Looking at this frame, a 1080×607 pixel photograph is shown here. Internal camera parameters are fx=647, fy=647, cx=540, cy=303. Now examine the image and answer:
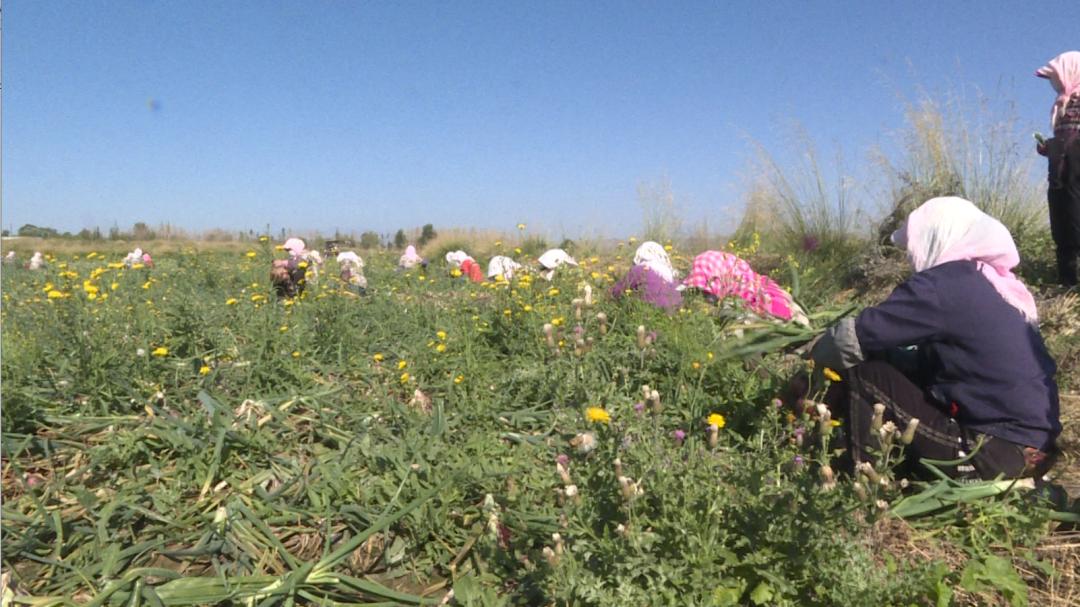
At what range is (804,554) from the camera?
149 centimetres

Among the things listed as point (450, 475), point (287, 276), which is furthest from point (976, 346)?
point (287, 276)

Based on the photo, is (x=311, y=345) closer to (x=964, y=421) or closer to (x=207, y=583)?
(x=207, y=583)

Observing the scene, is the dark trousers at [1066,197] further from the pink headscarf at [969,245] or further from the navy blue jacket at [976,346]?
the navy blue jacket at [976,346]

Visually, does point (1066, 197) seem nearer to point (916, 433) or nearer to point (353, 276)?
point (916, 433)

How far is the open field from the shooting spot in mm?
1513

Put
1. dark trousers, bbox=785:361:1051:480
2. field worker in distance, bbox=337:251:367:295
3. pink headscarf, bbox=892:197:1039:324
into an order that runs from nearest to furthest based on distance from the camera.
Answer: dark trousers, bbox=785:361:1051:480 < pink headscarf, bbox=892:197:1039:324 < field worker in distance, bbox=337:251:367:295

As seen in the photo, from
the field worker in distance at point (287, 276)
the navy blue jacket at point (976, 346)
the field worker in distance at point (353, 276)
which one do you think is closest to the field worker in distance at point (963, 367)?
Answer: the navy blue jacket at point (976, 346)

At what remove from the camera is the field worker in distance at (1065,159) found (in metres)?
3.76

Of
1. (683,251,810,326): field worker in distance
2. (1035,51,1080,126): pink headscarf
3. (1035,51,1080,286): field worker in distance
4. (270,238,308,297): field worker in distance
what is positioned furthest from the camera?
(270,238,308,297): field worker in distance

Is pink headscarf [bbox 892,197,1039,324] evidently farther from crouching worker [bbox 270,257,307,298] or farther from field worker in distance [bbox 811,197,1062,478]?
crouching worker [bbox 270,257,307,298]

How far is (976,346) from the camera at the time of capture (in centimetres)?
213

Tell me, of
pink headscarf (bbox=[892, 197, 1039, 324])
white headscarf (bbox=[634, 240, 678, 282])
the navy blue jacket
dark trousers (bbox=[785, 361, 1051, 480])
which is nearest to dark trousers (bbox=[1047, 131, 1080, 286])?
pink headscarf (bbox=[892, 197, 1039, 324])

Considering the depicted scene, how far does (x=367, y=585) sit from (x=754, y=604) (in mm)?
1018

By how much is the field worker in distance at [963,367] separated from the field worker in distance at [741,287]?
1.06 m
